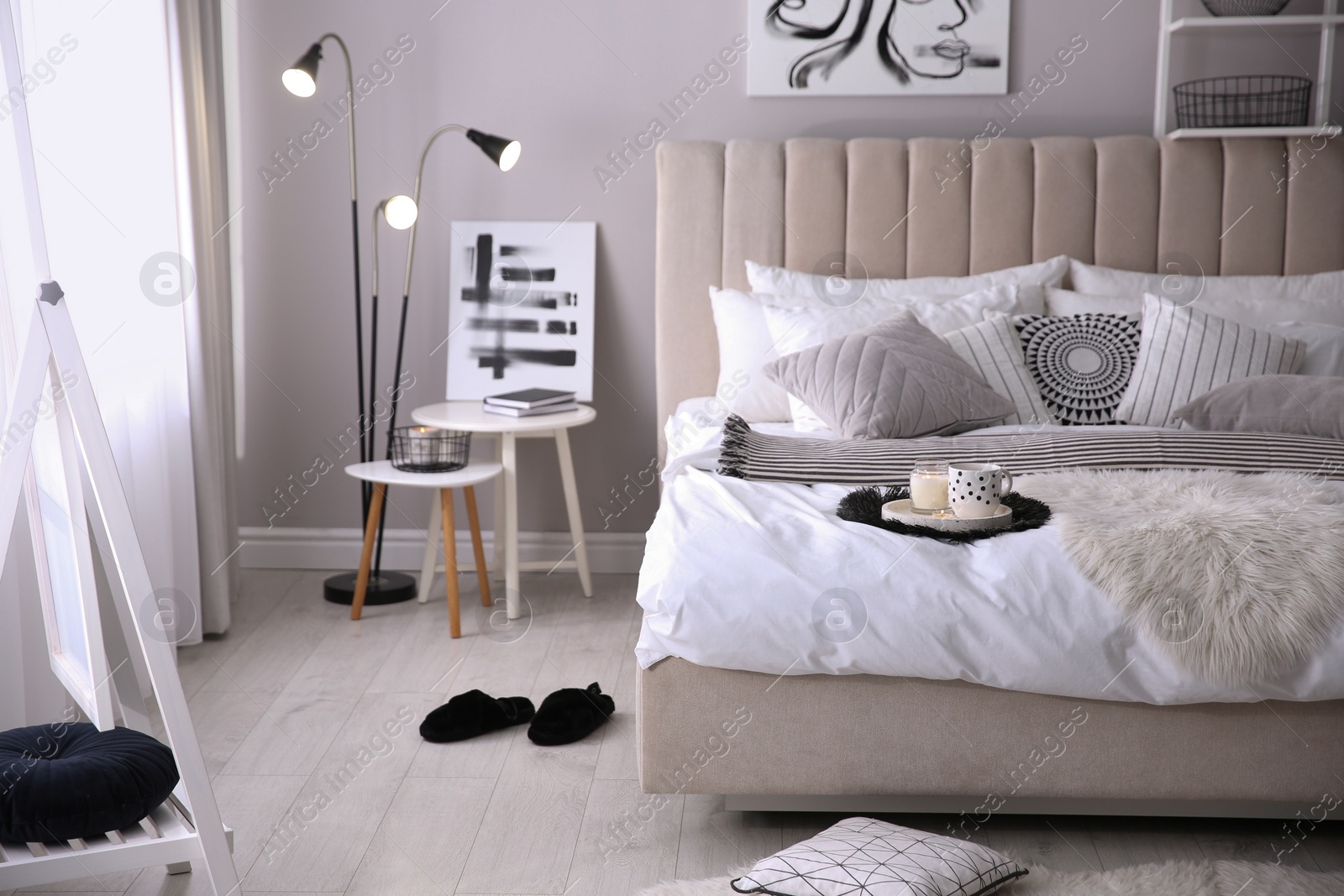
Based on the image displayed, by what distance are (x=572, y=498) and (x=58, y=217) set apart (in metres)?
1.56

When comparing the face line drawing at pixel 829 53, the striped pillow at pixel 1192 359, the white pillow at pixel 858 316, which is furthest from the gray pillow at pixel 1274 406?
the face line drawing at pixel 829 53

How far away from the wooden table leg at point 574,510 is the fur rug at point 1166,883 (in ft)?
5.32

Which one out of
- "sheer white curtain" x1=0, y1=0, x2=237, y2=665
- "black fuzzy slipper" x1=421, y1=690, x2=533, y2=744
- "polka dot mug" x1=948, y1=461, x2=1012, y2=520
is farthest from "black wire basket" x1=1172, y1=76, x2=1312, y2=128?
"sheer white curtain" x1=0, y1=0, x2=237, y2=665

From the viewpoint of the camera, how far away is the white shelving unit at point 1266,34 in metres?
3.11

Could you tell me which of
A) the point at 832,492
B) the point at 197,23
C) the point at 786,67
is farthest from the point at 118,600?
the point at 786,67

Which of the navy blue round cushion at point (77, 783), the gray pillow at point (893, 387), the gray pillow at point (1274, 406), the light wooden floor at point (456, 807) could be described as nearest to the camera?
the navy blue round cushion at point (77, 783)

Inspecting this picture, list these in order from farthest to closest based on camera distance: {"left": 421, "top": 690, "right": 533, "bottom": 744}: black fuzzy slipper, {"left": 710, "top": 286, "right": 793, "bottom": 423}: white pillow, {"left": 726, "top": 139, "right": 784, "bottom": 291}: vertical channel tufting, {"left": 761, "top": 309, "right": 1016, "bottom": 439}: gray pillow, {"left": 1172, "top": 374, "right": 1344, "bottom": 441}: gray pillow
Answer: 1. {"left": 726, "top": 139, "right": 784, "bottom": 291}: vertical channel tufting
2. {"left": 710, "top": 286, "right": 793, "bottom": 423}: white pillow
3. {"left": 761, "top": 309, "right": 1016, "bottom": 439}: gray pillow
4. {"left": 1172, "top": 374, "right": 1344, "bottom": 441}: gray pillow
5. {"left": 421, "top": 690, "right": 533, "bottom": 744}: black fuzzy slipper

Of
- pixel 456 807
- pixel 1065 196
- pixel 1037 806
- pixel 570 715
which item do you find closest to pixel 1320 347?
pixel 1065 196

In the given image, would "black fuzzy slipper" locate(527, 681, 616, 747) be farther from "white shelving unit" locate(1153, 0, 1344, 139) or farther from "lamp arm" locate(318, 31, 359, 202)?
"white shelving unit" locate(1153, 0, 1344, 139)

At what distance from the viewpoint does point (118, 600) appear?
194 centimetres

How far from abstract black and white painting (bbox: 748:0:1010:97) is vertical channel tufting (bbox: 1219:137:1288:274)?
720mm

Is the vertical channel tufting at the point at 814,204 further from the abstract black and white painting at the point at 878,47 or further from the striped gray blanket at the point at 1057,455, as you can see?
the striped gray blanket at the point at 1057,455

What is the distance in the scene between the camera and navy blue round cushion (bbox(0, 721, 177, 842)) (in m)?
1.50

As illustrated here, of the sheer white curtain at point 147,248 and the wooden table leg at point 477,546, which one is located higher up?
the sheer white curtain at point 147,248
